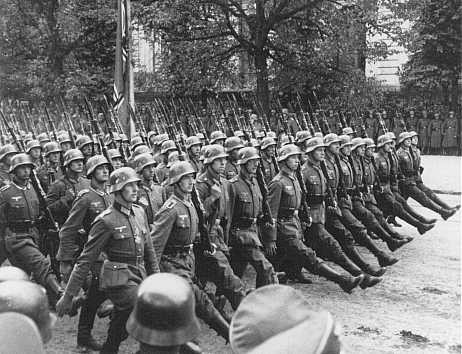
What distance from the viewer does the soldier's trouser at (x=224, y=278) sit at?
641cm

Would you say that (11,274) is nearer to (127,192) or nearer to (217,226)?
(127,192)

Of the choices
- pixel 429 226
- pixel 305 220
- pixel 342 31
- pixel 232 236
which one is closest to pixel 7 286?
pixel 232 236

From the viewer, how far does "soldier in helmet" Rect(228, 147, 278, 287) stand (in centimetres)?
720

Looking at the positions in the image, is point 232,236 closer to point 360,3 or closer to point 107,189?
point 107,189

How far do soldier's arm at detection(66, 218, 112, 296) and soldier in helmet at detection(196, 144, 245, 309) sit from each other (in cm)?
126

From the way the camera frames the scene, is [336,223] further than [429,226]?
No

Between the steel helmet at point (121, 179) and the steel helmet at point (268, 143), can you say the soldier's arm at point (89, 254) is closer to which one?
the steel helmet at point (121, 179)

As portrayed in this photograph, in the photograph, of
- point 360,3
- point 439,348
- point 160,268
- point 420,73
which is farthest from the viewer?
point 420,73

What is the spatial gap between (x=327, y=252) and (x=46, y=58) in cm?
1726

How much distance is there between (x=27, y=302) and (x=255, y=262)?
16.4 ft

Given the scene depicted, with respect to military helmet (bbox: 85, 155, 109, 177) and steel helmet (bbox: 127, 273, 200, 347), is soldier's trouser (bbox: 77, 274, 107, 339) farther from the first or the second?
steel helmet (bbox: 127, 273, 200, 347)

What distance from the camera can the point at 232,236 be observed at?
7.44 meters

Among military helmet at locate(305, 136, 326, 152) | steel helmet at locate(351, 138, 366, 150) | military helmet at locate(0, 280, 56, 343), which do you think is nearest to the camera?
Answer: military helmet at locate(0, 280, 56, 343)

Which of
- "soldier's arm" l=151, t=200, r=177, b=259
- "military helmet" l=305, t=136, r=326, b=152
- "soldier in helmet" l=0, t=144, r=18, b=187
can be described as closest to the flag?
"soldier in helmet" l=0, t=144, r=18, b=187
